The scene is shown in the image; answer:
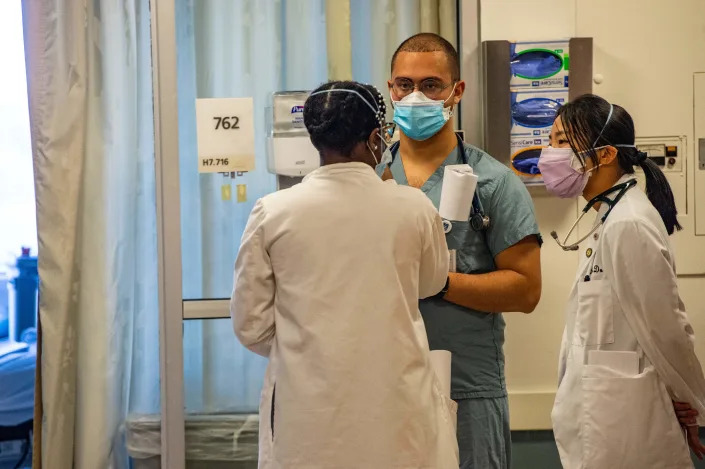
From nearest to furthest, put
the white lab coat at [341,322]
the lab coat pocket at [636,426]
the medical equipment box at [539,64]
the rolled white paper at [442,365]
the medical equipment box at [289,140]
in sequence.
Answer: the white lab coat at [341,322], the rolled white paper at [442,365], the lab coat pocket at [636,426], the medical equipment box at [289,140], the medical equipment box at [539,64]

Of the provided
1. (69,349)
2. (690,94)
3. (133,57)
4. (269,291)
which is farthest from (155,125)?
(690,94)

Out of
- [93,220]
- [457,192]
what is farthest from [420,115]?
[93,220]

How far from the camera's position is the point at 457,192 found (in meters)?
1.74

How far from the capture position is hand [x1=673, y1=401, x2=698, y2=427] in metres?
1.73

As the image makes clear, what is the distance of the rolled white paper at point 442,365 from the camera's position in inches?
62.4

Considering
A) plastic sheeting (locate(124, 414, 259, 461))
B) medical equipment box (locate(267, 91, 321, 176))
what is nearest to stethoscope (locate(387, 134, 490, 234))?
medical equipment box (locate(267, 91, 321, 176))

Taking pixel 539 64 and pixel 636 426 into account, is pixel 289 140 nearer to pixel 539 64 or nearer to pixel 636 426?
pixel 539 64

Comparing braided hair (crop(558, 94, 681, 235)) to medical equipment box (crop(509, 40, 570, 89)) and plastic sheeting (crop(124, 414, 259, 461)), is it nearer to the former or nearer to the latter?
medical equipment box (crop(509, 40, 570, 89))

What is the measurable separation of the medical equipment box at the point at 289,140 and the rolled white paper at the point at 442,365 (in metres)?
0.77

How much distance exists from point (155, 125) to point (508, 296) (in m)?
1.20

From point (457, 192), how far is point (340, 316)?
494 mm

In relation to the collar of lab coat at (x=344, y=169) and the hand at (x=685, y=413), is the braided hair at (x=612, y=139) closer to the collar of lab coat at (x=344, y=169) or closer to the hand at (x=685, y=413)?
the hand at (x=685, y=413)

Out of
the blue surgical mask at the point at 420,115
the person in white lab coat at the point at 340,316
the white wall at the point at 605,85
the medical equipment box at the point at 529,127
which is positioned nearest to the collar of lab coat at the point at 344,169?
the person in white lab coat at the point at 340,316

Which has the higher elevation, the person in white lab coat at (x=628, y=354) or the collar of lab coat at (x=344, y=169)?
the collar of lab coat at (x=344, y=169)
